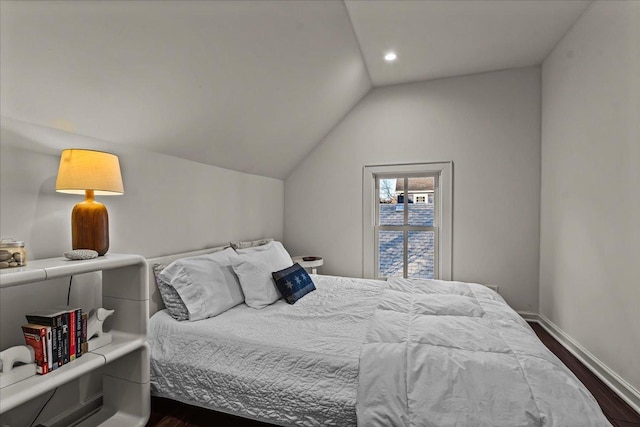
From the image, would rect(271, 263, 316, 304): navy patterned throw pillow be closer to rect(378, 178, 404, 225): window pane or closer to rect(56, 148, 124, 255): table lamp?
rect(56, 148, 124, 255): table lamp

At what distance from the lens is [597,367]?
2.28 m

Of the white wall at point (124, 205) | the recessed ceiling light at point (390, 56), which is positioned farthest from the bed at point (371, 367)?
the recessed ceiling light at point (390, 56)

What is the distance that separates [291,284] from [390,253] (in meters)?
1.80

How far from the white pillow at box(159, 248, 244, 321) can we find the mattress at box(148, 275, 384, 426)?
0.28ft

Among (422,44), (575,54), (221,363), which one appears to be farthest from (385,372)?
→ (575,54)

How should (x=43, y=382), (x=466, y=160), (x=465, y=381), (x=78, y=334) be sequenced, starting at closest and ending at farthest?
(x=43, y=382) → (x=465, y=381) → (x=78, y=334) → (x=466, y=160)

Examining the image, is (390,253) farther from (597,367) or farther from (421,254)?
(597,367)

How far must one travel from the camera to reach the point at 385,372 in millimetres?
1402

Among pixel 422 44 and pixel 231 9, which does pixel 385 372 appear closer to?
pixel 231 9

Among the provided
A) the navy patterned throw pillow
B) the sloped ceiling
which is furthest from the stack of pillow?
the sloped ceiling

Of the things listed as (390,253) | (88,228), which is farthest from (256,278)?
(390,253)

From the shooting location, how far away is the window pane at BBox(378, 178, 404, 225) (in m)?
3.86

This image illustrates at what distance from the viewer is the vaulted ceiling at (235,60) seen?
1374mm

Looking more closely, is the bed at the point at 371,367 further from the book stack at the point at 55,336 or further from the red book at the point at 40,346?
the red book at the point at 40,346
